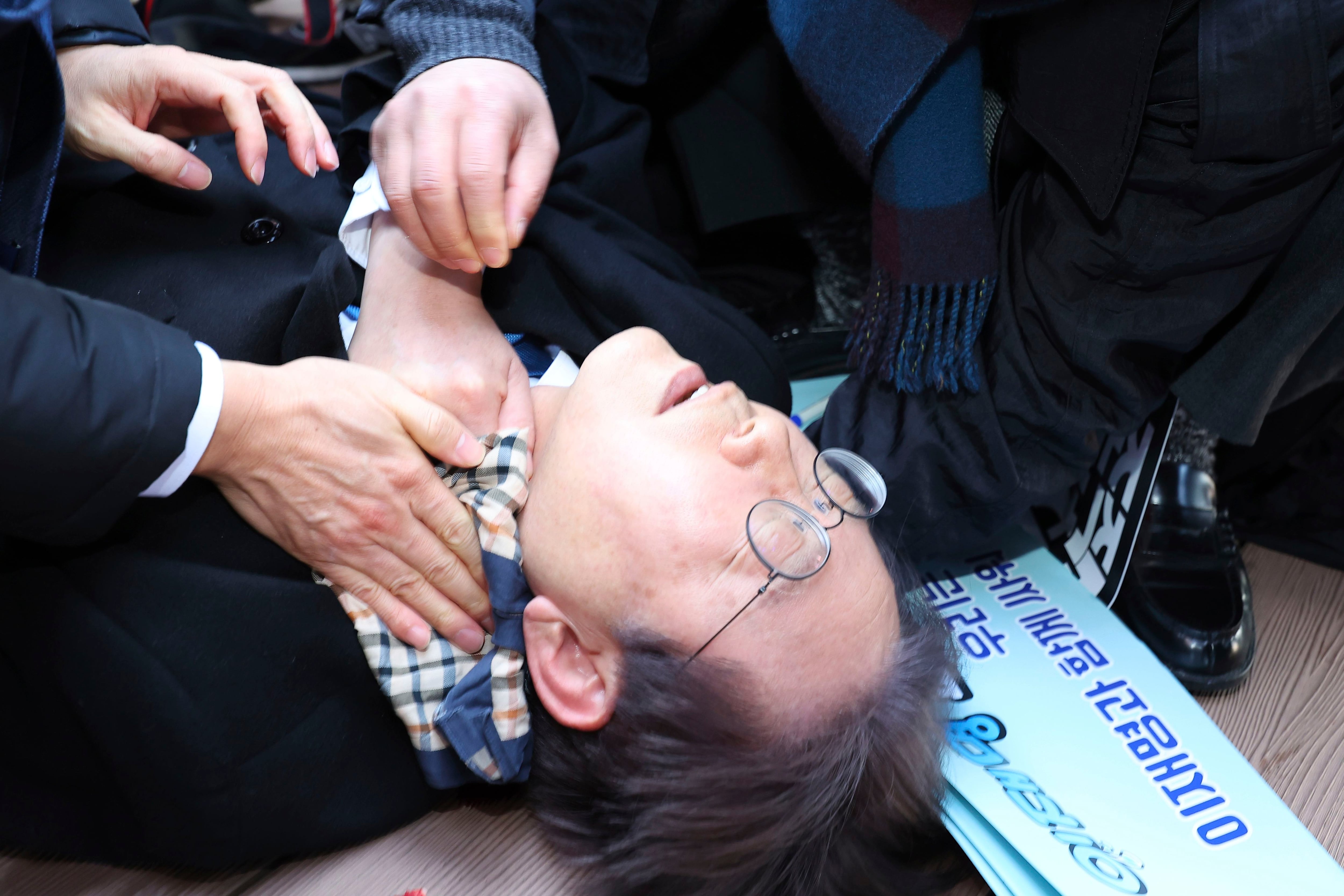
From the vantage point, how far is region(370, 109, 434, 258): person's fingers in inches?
37.0

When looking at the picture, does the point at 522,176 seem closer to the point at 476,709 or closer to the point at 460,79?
the point at 460,79

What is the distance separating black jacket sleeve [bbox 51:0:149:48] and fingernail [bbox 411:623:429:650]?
0.81 metres

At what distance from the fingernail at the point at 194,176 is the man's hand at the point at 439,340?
0.65ft

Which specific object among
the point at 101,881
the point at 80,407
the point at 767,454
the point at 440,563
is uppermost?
the point at 80,407

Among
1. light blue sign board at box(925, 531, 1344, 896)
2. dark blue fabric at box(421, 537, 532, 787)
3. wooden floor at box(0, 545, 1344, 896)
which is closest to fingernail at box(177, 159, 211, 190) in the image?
dark blue fabric at box(421, 537, 532, 787)

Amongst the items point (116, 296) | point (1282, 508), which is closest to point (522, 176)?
point (116, 296)

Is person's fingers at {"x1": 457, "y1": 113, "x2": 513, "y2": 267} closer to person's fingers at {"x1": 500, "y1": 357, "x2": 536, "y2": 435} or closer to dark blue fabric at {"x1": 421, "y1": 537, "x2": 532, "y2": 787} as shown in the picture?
person's fingers at {"x1": 500, "y1": 357, "x2": 536, "y2": 435}

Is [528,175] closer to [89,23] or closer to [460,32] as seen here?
[460,32]

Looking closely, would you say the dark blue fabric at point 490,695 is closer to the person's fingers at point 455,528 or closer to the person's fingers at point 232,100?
the person's fingers at point 455,528

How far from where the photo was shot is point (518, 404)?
3.31ft

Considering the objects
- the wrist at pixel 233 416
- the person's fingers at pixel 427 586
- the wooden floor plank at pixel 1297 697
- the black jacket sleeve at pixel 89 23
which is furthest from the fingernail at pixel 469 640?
the wooden floor plank at pixel 1297 697

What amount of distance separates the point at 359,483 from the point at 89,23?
2.31 feet

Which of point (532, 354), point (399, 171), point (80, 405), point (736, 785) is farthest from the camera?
point (532, 354)

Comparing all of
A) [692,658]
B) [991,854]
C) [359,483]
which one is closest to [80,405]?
[359,483]
